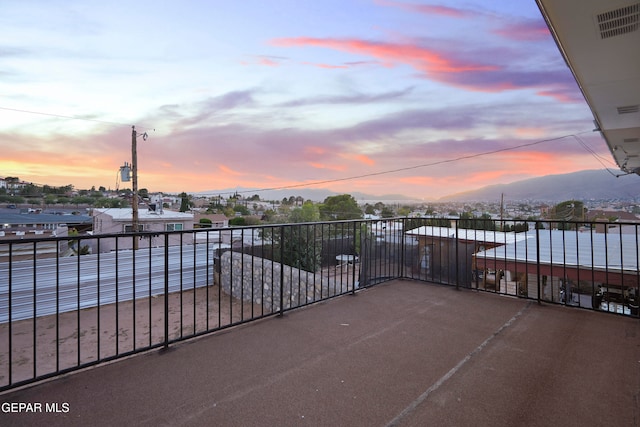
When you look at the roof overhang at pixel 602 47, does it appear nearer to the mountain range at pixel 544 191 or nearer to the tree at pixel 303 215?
the mountain range at pixel 544 191

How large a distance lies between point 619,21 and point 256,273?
10.2 meters

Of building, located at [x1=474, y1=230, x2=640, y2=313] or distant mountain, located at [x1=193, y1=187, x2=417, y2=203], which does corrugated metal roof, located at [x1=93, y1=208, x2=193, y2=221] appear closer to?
distant mountain, located at [x1=193, y1=187, x2=417, y2=203]

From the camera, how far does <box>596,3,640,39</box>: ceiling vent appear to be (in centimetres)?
292

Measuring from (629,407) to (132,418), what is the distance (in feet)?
8.23

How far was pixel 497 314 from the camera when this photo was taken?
308 centimetres

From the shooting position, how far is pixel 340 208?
31906 mm

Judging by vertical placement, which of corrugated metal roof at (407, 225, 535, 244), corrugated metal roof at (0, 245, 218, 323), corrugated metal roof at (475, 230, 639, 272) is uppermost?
corrugated metal roof at (407, 225, 535, 244)

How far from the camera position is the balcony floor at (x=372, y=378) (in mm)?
1539

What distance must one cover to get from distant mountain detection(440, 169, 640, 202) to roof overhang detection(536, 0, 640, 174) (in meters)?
13.1

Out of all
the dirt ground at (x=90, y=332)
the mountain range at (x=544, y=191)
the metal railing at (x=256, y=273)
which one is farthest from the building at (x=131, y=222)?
the mountain range at (x=544, y=191)

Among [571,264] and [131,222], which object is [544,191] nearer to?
[571,264]

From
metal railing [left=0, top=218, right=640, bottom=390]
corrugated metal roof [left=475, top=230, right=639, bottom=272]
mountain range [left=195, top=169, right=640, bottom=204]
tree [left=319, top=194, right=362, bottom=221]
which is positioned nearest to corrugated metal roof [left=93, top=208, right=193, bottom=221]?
metal railing [left=0, top=218, right=640, bottom=390]

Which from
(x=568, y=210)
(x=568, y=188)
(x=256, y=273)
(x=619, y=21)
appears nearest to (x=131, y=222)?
(x=256, y=273)

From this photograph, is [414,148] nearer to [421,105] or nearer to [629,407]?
[421,105]
